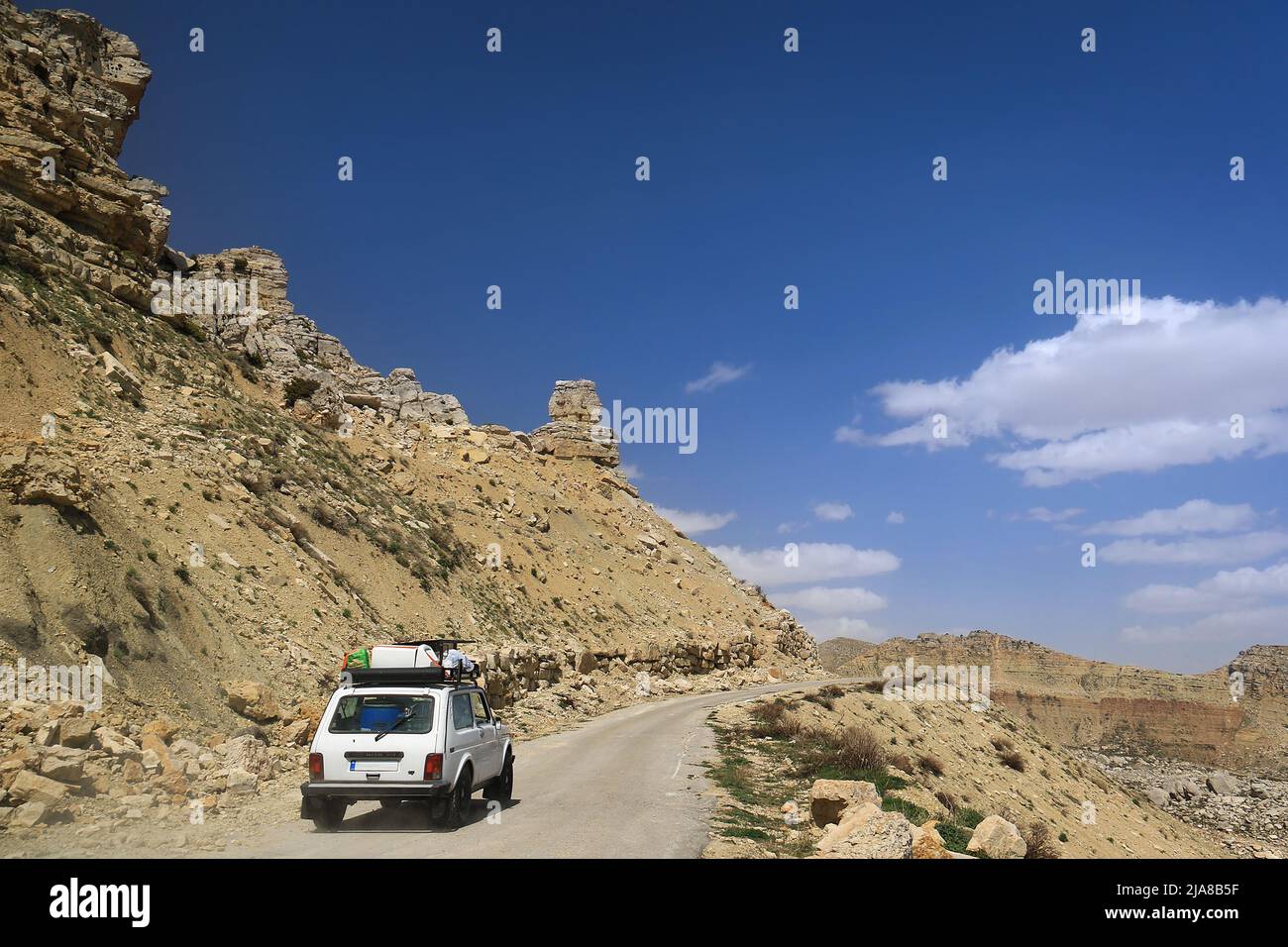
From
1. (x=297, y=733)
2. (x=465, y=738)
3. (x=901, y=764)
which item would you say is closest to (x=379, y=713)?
(x=465, y=738)

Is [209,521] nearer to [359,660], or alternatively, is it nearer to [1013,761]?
[359,660]

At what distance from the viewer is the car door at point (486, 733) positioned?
12.0m

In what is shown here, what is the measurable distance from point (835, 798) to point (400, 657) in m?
6.65

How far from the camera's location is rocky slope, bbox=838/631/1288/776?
98.4 m

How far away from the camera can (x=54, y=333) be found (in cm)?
2339

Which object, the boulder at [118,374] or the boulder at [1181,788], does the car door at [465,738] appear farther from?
the boulder at [1181,788]

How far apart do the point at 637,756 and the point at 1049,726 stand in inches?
4309

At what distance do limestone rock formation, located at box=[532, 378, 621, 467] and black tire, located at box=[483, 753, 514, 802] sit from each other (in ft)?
173

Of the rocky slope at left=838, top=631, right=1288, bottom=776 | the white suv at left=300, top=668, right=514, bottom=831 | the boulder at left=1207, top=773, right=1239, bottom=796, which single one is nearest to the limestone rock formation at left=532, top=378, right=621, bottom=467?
the rocky slope at left=838, top=631, right=1288, bottom=776

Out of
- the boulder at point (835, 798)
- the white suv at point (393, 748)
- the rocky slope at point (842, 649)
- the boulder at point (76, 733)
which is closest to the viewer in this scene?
the white suv at point (393, 748)

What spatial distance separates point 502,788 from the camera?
1281 centimetres

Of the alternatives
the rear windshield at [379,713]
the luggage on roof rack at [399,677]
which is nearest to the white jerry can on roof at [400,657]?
the luggage on roof rack at [399,677]

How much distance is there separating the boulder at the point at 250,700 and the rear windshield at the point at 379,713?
18.8 ft

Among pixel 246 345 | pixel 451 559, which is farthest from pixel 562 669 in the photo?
pixel 246 345
